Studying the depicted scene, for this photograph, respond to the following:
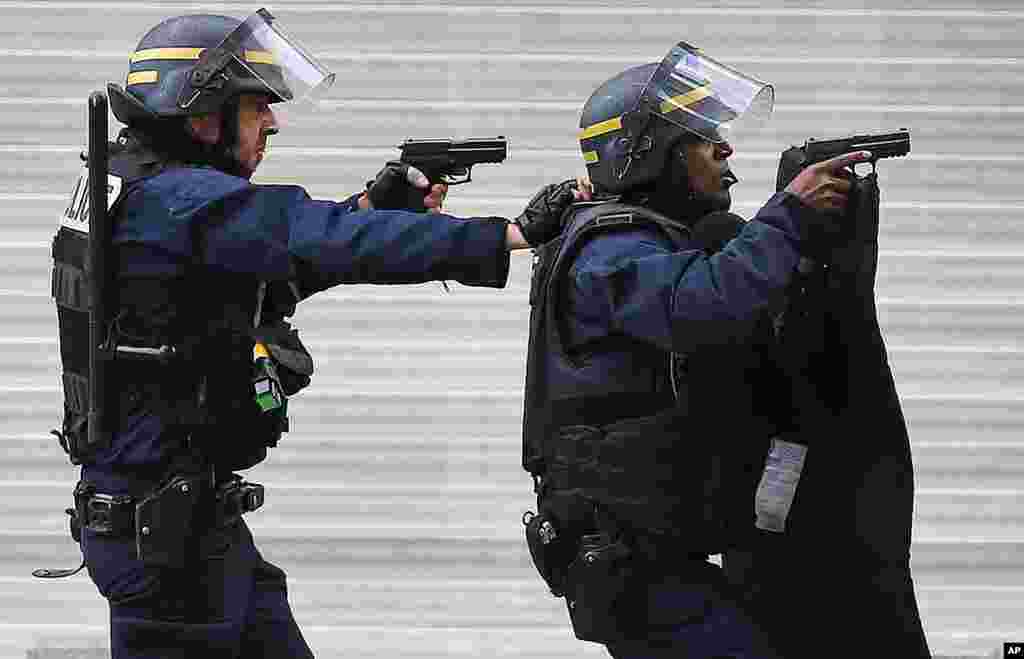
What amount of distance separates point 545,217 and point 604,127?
38 cm

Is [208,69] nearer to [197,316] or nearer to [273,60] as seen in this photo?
[273,60]

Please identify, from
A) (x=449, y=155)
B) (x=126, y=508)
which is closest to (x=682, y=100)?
(x=449, y=155)

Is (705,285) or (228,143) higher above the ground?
(228,143)

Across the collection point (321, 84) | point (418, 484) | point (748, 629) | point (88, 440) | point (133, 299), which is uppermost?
point (321, 84)

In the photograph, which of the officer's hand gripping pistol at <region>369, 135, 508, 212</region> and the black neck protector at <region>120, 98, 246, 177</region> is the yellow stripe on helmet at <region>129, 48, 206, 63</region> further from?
the officer's hand gripping pistol at <region>369, 135, 508, 212</region>

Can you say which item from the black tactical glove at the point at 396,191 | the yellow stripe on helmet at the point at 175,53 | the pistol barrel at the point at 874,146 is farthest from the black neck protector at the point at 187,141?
A: the pistol barrel at the point at 874,146

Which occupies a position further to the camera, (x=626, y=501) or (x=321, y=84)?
(x=321, y=84)

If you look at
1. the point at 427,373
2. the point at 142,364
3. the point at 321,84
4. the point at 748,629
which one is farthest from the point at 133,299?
the point at 427,373

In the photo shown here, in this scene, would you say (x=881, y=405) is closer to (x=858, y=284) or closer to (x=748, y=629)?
(x=858, y=284)

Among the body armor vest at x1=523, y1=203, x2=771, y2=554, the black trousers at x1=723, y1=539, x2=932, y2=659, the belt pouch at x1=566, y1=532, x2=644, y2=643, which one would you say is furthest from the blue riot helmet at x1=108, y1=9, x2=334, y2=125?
the black trousers at x1=723, y1=539, x2=932, y2=659

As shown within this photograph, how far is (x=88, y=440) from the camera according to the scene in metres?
4.06

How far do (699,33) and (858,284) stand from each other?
1.78 m

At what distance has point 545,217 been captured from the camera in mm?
3852

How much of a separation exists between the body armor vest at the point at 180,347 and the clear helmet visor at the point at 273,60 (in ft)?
0.92
